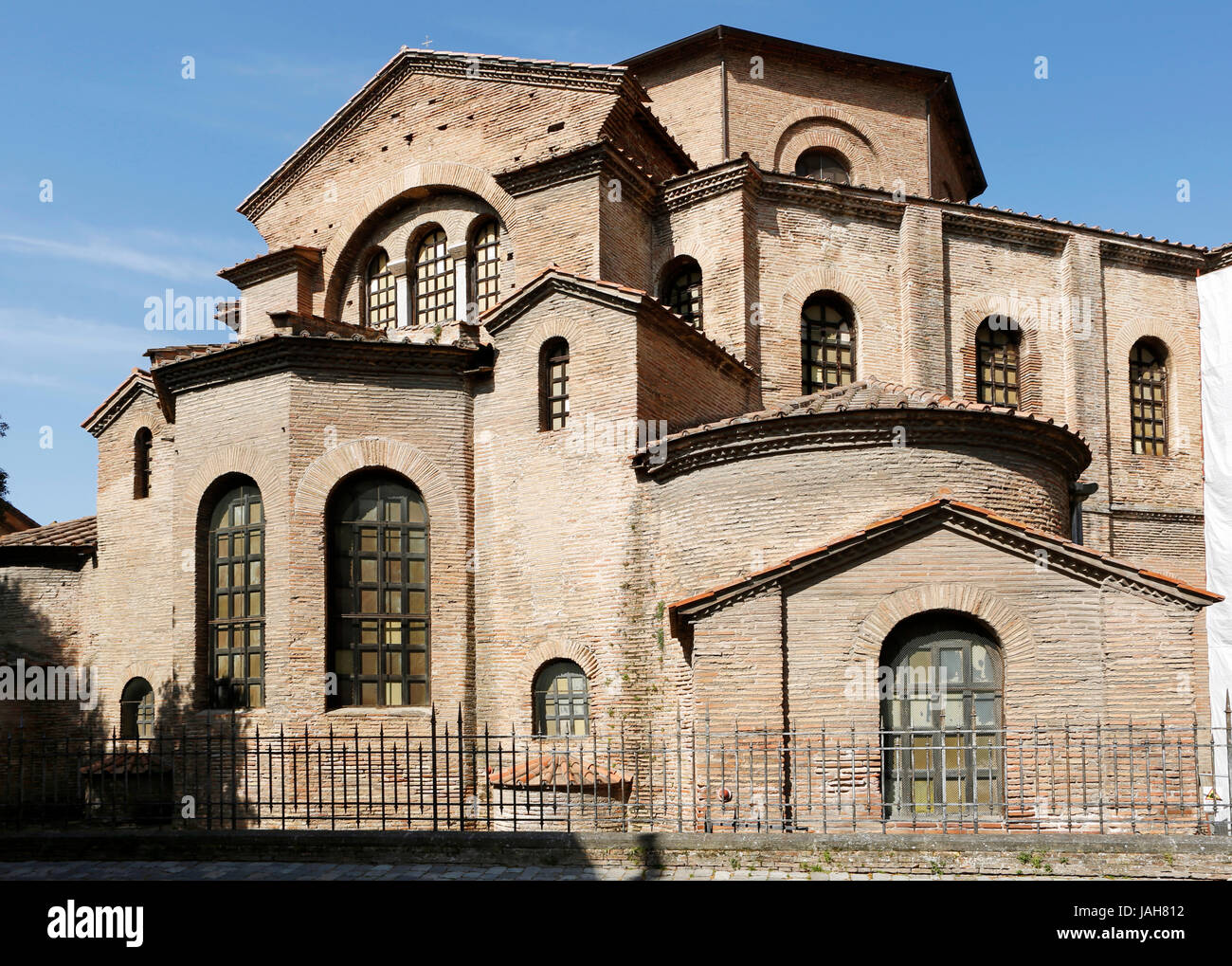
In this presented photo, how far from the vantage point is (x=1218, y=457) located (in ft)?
65.4

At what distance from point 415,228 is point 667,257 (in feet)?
13.5

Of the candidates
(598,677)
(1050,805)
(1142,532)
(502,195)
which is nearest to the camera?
(1050,805)

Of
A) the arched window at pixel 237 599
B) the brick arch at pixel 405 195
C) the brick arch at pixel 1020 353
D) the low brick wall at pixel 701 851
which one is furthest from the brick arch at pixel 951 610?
the brick arch at pixel 405 195

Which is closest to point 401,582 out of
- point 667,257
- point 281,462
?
point 281,462

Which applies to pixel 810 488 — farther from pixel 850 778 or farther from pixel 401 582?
pixel 401 582

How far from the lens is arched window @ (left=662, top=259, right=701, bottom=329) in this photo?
18.2m

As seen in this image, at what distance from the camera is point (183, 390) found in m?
16.2

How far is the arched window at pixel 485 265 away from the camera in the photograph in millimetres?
17797

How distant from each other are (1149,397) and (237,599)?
619 inches

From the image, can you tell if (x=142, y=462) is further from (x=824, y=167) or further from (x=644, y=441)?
(x=824, y=167)

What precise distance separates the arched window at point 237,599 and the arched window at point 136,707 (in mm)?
3906

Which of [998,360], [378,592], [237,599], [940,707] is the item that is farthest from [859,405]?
[237,599]

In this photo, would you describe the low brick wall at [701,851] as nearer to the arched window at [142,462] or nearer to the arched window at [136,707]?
the arched window at [136,707]

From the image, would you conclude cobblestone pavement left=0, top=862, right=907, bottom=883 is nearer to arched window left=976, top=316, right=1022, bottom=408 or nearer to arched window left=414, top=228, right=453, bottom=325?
arched window left=414, top=228, right=453, bottom=325
